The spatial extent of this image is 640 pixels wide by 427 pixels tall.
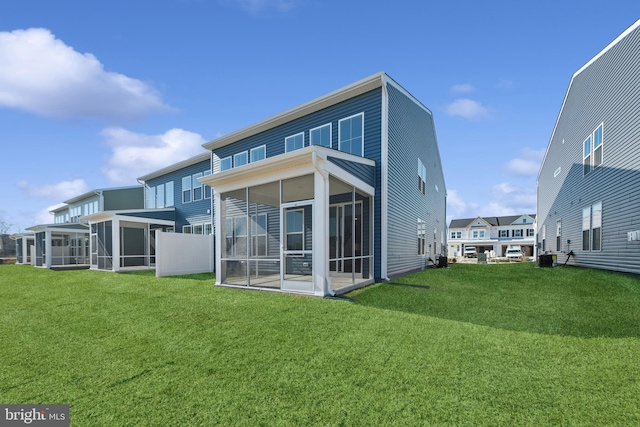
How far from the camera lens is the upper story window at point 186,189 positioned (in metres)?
18.7

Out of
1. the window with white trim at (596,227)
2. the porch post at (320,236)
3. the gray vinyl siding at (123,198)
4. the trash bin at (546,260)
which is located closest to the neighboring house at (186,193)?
the gray vinyl siding at (123,198)

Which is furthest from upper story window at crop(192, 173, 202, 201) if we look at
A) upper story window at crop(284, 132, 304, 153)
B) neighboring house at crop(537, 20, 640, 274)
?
neighboring house at crop(537, 20, 640, 274)

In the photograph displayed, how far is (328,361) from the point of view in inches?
147

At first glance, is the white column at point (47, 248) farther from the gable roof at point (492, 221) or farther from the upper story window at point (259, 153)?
the gable roof at point (492, 221)

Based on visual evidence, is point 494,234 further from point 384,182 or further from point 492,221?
point 384,182

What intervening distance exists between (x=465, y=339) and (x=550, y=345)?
3.52 ft

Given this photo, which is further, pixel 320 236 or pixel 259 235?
pixel 259 235

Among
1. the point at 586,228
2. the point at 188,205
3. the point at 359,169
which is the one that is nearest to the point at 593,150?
the point at 586,228

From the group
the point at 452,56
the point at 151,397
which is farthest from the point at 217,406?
the point at 452,56

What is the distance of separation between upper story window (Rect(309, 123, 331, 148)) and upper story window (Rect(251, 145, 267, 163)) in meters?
2.85

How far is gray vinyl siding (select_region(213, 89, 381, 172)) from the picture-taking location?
32.8ft

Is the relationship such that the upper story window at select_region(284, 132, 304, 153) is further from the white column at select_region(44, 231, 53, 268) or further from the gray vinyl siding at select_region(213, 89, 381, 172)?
the white column at select_region(44, 231, 53, 268)

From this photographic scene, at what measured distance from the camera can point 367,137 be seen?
10.2m

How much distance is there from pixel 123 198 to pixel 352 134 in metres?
21.0
